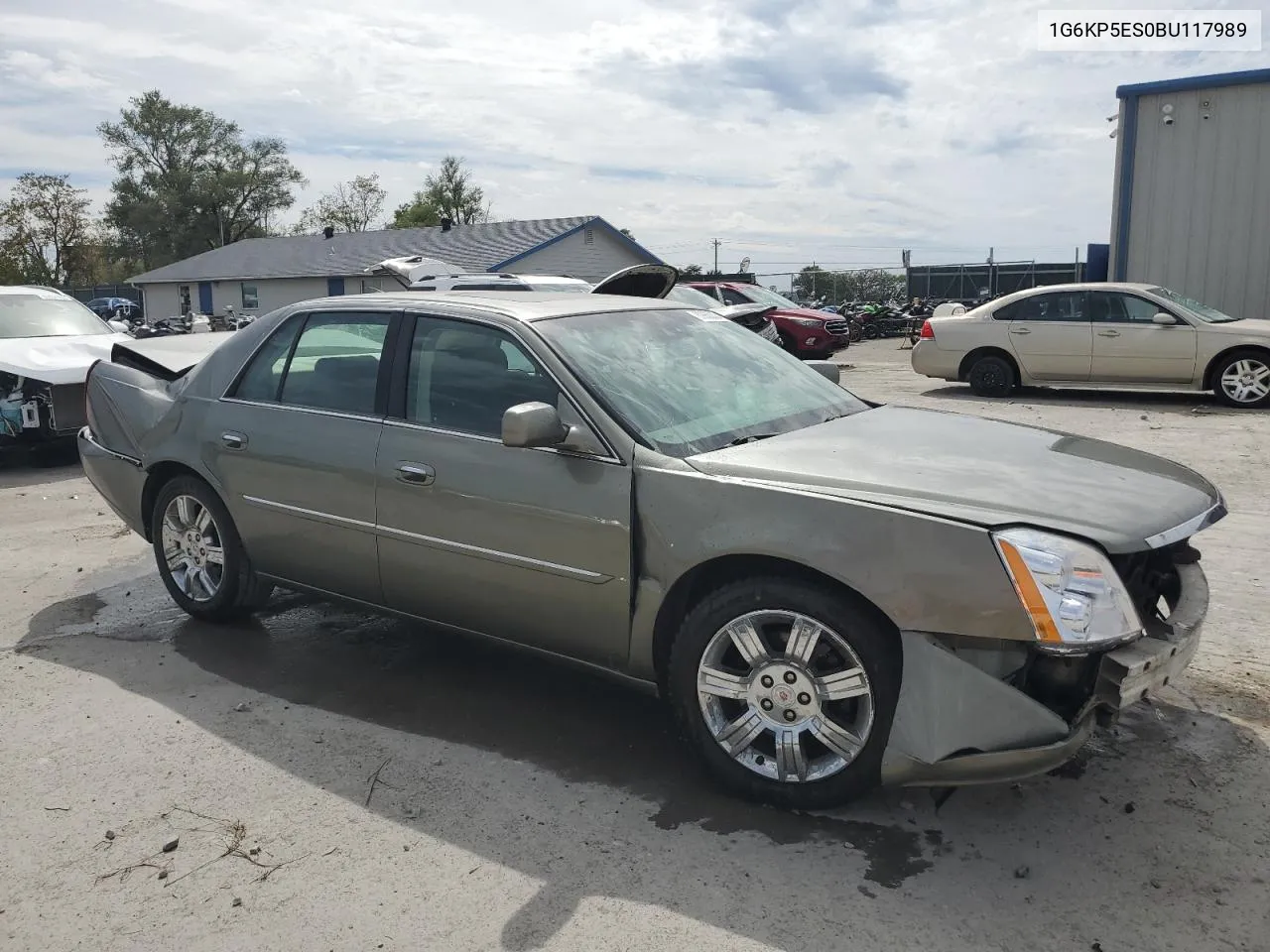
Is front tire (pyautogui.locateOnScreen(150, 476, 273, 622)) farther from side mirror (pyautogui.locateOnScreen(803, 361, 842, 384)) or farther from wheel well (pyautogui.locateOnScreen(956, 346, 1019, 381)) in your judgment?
wheel well (pyautogui.locateOnScreen(956, 346, 1019, 381))

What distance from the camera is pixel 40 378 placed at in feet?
30.5

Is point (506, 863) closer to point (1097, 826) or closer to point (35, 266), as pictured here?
point (1097, 826)

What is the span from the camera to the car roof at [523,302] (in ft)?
13.4

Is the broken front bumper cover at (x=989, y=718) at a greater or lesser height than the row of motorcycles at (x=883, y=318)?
lesser

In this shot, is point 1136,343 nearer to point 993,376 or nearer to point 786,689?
point 993,376

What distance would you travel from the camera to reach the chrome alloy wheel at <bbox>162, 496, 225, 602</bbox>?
4.95m

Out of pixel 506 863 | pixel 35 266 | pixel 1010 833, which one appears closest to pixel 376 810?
pixel 506 863

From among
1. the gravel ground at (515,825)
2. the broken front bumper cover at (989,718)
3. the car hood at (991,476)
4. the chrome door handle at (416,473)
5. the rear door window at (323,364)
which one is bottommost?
the gravel ground at (515,825)

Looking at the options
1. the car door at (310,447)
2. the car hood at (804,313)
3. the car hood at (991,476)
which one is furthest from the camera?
the car hood at (804,313)

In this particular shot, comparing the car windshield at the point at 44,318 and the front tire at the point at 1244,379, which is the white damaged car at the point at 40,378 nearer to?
the car windshield at the point at 44,318

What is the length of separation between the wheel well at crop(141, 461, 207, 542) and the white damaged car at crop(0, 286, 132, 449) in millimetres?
4275

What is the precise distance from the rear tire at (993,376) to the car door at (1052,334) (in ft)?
0.77

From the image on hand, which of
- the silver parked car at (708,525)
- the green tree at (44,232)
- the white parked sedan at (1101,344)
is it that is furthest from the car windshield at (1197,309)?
the green tree at (44,232)

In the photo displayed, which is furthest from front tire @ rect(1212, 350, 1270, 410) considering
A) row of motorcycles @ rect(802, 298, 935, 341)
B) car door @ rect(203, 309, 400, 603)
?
row of motorcycles @ rect(802, 298, 935, 341)
